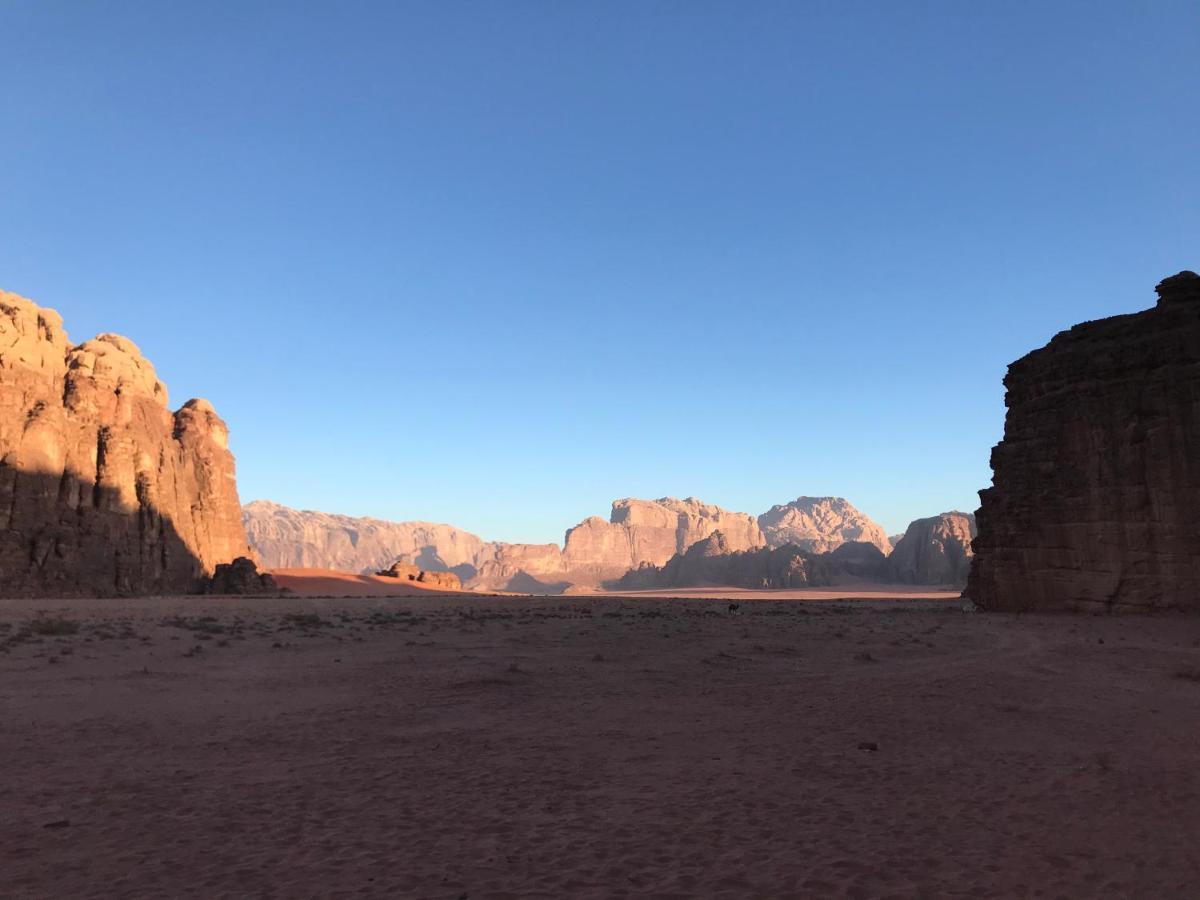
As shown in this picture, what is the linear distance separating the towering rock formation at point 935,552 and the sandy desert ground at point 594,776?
107 meters

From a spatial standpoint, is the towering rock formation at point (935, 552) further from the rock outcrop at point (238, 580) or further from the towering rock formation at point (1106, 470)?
the rock outcrop at point (238, 580)

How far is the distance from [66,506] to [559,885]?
52.3m

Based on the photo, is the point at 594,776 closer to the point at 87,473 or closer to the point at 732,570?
the point at 87,473

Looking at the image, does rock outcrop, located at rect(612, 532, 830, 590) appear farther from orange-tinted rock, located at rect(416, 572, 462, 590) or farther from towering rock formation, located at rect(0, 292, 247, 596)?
towering rock formation, located at rect(0, 292, 247, 596)

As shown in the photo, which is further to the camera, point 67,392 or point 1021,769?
point 67,392

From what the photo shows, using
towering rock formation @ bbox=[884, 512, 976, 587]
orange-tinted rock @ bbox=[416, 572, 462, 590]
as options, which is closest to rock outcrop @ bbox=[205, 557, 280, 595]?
orange-tinted rock @ bbox=[416, 572, 462, 590]

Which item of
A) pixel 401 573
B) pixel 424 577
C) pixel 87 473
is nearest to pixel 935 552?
pixel 424 577

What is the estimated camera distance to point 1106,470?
26.8 m

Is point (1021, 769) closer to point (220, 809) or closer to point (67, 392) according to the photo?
point (220, 809)

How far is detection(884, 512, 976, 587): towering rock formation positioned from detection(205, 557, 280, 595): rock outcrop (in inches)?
3687

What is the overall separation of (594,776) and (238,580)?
54.9 metres

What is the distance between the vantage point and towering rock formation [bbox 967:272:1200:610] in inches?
971

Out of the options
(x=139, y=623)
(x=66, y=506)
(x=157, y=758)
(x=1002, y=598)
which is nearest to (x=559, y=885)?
(x=157, y=758)

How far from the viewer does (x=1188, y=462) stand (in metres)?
24.3
